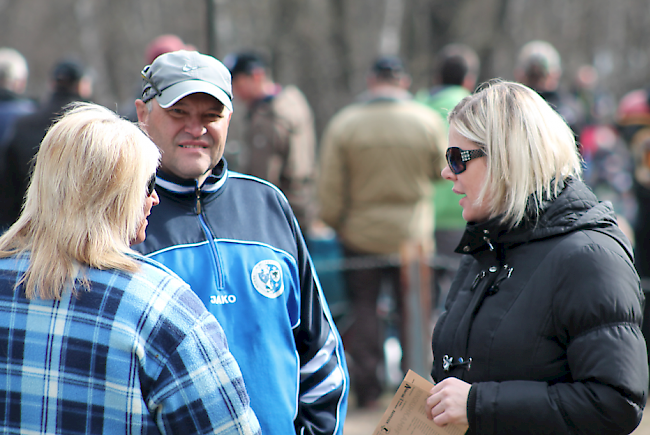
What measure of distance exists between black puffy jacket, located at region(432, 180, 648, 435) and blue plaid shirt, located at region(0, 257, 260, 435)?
77 cm

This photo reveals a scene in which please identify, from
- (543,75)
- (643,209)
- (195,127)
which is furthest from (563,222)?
(643,209)

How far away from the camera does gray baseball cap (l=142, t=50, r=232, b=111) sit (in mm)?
2041

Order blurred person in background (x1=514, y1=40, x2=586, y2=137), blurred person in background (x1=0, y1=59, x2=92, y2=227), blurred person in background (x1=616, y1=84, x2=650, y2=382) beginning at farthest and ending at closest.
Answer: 1. blurred person in background (x1=616, y1=84, x2=650, y2=382)
2. blurred person in background (x1=514, y1=40, x2=586, y2=137)
3. blurred person in background (x1=0, y1=59, x2=92, y2=227)

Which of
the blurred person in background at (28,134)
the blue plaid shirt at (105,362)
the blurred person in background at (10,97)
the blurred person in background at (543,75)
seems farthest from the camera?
the blurred person in background at (10,97)

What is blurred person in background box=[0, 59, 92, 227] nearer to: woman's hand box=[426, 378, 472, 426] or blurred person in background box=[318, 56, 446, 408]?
blurred person in background box=[318, 56, 446, 408]

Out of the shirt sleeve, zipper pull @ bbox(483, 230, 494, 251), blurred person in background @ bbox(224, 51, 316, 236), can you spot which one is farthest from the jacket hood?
blurred person in background @ bbox(224, 51, 316, 236)

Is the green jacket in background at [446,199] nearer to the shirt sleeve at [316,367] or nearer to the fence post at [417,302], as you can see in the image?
the fence post at [417,302]

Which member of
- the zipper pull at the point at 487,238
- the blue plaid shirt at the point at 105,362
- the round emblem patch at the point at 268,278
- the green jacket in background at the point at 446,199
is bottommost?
the blue plaid shirt at the point at 105,362

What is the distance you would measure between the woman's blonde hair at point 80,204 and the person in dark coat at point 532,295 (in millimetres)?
943

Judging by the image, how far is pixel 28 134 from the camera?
4.56m

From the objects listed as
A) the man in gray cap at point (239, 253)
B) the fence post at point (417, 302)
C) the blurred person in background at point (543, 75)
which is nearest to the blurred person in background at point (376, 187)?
the fence post at point (417, 302)

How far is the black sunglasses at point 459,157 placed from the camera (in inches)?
77.7

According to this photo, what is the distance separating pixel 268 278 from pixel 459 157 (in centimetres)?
66

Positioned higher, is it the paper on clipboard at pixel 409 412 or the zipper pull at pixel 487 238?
the zipper pull at pixel 487 238
